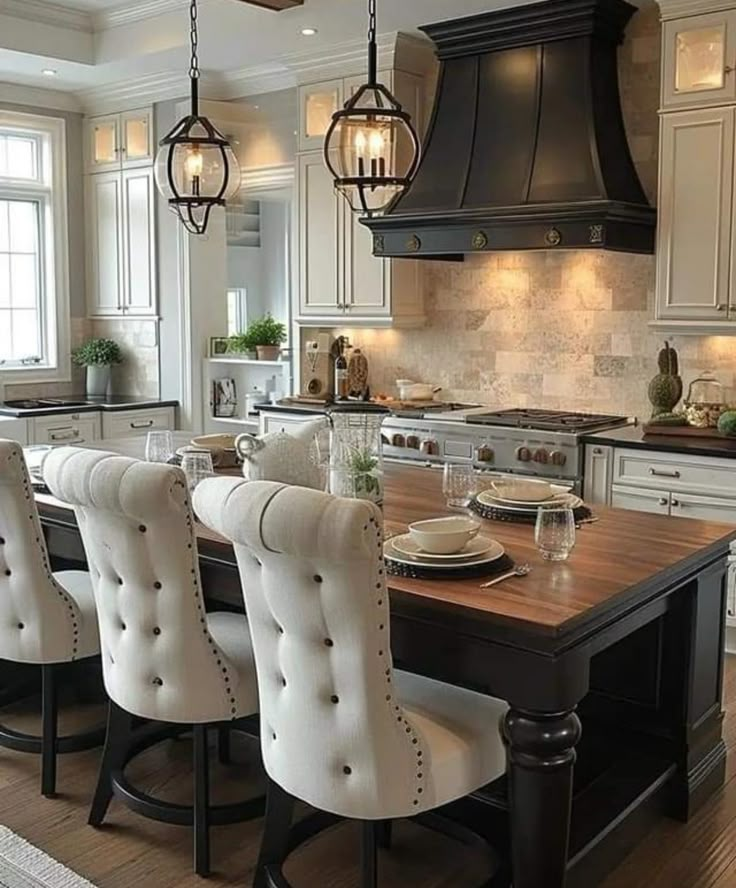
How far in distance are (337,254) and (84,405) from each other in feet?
6.54

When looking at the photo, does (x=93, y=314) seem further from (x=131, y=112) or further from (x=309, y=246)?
(x=309, y=246)

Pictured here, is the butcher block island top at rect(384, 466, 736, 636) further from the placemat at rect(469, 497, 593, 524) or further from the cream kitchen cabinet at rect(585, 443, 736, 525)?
the cream kitchen cabinet at rect(585, 443, 736, 525)

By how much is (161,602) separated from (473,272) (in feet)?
12.1

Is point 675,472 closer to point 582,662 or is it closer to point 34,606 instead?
point 582,662

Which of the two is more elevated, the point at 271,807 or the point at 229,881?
the point at 271,807

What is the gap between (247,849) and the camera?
9.74ft

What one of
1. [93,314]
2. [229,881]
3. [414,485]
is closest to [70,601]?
[229,881]

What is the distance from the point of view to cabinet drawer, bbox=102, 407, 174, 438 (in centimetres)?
686

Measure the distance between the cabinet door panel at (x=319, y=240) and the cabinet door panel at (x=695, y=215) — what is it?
1.97 meters

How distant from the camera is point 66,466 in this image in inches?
109

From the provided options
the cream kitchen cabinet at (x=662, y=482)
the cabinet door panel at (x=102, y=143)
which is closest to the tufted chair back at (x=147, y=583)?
the cream kitchen cabinet at (x=662, y=482)

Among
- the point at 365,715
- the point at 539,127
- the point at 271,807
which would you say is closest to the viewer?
the point at 365,715

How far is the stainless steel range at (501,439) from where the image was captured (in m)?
4.92

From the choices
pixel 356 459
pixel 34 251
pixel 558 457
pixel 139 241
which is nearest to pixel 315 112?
pixel 139 241
